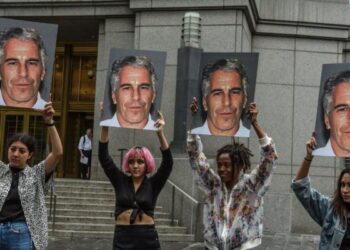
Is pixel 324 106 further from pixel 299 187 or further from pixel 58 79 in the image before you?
pixel 58 79

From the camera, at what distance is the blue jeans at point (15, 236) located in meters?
4.78

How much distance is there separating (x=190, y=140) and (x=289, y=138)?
13.1 m

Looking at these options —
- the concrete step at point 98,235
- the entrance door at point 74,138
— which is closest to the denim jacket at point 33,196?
the concrete step at point 98,235

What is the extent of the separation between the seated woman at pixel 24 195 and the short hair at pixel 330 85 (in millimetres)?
2499

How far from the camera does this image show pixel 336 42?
60.6 feet

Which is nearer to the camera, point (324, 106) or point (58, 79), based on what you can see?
point (324, 106)

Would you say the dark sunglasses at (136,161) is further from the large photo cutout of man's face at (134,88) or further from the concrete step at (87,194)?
the concrete step at (87,194)

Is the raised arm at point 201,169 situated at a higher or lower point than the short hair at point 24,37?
lower

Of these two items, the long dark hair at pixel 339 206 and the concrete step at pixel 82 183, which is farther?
the concrete step at pixel 82 183

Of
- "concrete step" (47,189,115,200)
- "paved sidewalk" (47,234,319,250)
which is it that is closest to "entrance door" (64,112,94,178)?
"concrete step" (47,189,115,200)

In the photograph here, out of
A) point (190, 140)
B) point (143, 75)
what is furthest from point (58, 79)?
point (190, 140)

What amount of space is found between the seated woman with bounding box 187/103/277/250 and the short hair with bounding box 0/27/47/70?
2565mm

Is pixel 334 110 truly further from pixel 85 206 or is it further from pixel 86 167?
pixel 86 167

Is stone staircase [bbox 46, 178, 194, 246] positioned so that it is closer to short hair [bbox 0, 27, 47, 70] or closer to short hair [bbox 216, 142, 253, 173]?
short hair [bbox 0, 27, 47, 70]
